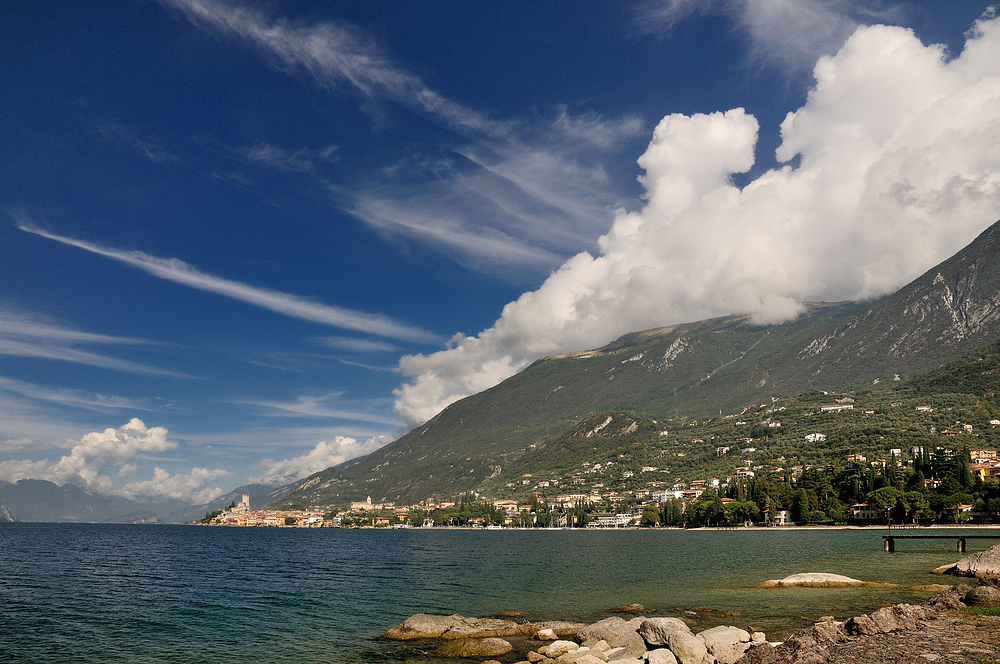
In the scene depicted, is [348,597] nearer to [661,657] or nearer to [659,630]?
[659,630]

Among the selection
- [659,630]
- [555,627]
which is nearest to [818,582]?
[555,627]

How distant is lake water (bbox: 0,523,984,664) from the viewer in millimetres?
30641

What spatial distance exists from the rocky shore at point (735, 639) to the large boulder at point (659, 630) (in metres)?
0.04

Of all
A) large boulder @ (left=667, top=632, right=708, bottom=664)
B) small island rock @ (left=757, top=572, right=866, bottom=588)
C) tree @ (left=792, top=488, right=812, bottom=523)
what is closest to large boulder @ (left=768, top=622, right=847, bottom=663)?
large boulder @ (left=667, top=632, right=708, bottom=664)

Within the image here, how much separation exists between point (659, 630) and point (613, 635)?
2.39 metres

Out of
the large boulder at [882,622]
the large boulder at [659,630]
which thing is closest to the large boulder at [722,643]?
the large boulder at [659,630]

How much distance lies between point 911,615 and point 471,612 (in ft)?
81.8

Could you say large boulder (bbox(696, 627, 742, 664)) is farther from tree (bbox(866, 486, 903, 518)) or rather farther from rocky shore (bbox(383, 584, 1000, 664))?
tree (bbox(866, 486, 903, 518))

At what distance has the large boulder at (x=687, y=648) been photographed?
24.5 metres

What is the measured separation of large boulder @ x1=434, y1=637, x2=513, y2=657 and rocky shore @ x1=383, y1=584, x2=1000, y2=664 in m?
0.05

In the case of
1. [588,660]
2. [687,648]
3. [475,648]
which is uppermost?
[687,648]

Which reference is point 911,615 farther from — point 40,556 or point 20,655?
point 40,556

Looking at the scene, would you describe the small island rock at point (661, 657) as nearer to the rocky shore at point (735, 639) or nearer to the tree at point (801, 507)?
the rocky shore at point (735, 639)

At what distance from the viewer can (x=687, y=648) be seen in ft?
81.9
